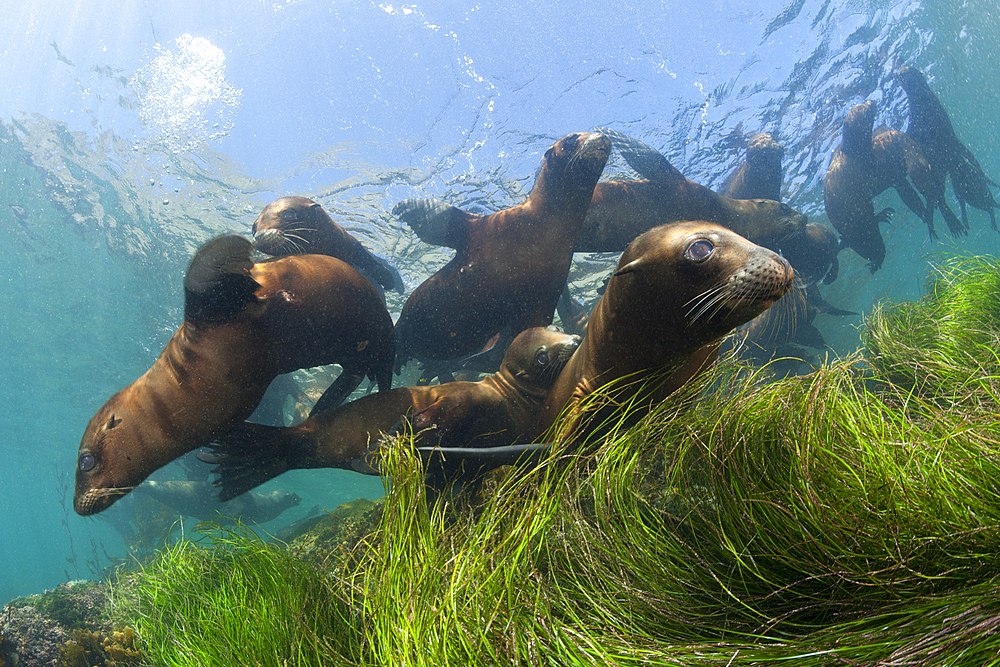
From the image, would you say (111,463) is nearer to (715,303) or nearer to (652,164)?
(715,303)

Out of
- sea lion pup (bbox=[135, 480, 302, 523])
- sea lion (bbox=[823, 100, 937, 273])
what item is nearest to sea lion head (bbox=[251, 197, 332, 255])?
sea lion (bbox=[823, 100, 937, 273])

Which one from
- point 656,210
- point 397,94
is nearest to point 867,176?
point 656,210

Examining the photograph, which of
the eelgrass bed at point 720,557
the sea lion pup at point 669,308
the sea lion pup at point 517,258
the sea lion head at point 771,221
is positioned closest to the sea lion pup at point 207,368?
the eelgrass bed at point 720,557

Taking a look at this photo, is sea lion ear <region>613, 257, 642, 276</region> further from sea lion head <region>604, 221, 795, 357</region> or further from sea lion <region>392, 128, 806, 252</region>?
sea lion <region>392, 128, 806, 252</region>

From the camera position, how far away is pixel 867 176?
29.5ft

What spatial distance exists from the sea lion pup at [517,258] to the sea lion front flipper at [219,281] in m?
2.33

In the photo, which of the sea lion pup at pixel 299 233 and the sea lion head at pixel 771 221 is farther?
the sea lion head at pixel 771 221

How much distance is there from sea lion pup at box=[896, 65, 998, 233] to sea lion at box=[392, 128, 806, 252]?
17.2ft

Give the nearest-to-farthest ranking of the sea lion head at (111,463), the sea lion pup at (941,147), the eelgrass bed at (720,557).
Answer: the eelgrass bed at (720,557), the sea lion head at (111,463), the sea lion pup at (941,147)

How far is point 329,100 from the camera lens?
9.52 m

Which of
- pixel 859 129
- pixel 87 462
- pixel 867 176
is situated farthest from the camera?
pixel 867 176

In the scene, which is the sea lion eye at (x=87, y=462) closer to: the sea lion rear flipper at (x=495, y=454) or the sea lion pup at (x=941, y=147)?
the sea lion rear flipper at (x=495, y=454)

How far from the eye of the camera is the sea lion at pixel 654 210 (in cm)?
574

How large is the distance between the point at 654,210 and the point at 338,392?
468 cm
